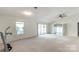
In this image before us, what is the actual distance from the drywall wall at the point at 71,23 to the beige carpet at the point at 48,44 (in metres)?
0.12

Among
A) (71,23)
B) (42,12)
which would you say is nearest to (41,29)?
(42,12)

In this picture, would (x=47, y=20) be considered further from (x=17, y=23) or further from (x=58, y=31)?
(x=17, y=23)

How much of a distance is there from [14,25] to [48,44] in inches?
32.9

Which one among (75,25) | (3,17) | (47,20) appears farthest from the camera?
(47,20)

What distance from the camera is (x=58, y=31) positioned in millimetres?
2086

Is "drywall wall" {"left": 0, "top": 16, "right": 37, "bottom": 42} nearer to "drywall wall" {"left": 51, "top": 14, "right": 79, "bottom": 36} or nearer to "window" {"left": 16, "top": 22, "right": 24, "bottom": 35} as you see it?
"window" {"left": 16, "top": 22, "right": 24, "bottom": 35}

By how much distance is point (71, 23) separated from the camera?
195 cm

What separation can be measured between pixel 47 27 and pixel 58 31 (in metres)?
0.26

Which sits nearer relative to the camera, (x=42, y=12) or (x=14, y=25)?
(x=14, y=25)

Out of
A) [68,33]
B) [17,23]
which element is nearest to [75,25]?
[68,33]

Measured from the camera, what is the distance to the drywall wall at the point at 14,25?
1.63 metres

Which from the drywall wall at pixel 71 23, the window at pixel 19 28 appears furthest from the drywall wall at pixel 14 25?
the drywall wall at pixel 71 23

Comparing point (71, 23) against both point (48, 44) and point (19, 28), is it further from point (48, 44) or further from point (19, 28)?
point (19, 28)

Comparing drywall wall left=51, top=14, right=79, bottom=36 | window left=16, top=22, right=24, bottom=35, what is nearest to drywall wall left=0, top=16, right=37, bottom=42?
window left=16, top=22, right=24, bottom=35
